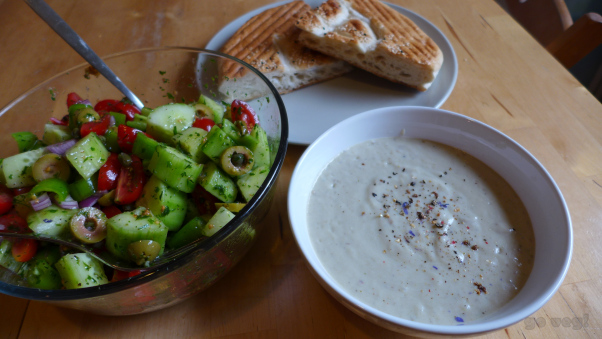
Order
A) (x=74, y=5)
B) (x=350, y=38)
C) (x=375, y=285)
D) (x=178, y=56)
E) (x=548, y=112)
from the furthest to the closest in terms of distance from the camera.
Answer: (x=74, y=5), (x=350, y=38), (x=548, y=112), (x=178, y=56), (x=375, y=285)

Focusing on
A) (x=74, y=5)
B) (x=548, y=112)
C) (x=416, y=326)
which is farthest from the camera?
(x=74, y=5)

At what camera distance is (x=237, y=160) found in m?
1.11

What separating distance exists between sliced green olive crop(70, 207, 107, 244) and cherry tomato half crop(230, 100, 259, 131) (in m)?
0.51

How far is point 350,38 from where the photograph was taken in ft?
5.88

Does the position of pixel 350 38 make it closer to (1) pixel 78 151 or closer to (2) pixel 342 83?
(2) pixel 342 83

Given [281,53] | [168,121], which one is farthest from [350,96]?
[168,121]

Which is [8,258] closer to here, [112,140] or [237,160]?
[112,140]

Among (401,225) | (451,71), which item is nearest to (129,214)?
(401,225)

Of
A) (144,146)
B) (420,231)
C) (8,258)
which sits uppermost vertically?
(420,231)

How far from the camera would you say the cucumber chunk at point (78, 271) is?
952mm

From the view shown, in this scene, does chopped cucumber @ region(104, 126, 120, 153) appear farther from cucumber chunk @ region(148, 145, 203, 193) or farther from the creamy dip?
the creamy dip

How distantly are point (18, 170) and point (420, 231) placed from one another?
45.8 inches

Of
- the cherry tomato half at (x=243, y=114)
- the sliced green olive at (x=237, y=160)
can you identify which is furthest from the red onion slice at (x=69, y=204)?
the cherry tomato half at (x=243, y=114)

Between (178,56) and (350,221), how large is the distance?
962 mm
